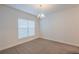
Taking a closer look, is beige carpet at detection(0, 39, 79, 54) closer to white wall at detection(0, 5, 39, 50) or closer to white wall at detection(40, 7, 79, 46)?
white wall at detection(40, 7, 79, 46)

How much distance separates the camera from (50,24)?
217 centimetres

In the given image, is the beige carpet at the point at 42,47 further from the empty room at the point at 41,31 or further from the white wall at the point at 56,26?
the white wall at the point at 56,26

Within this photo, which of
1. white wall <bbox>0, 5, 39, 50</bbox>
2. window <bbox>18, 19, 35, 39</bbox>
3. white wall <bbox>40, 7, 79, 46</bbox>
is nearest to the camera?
window <bbox>18, 19, 35, 39</bbox>

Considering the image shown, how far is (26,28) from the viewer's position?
1863 mm

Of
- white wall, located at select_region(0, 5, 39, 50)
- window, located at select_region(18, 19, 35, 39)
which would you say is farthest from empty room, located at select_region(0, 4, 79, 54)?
white wall, located at select_region(0, 5, 39, 50)

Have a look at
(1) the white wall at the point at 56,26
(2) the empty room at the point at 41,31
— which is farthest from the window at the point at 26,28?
(1) the white wall at the point at 56,26

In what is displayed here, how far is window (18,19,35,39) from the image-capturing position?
1.87 m

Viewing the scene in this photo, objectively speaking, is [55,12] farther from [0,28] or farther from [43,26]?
[0,28]

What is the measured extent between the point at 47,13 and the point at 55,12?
0.19 metres

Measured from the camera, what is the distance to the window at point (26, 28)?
6.15 feet

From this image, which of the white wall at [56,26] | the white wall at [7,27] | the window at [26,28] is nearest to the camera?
the window at [26,28]

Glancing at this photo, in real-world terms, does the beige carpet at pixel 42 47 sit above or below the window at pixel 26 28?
below
